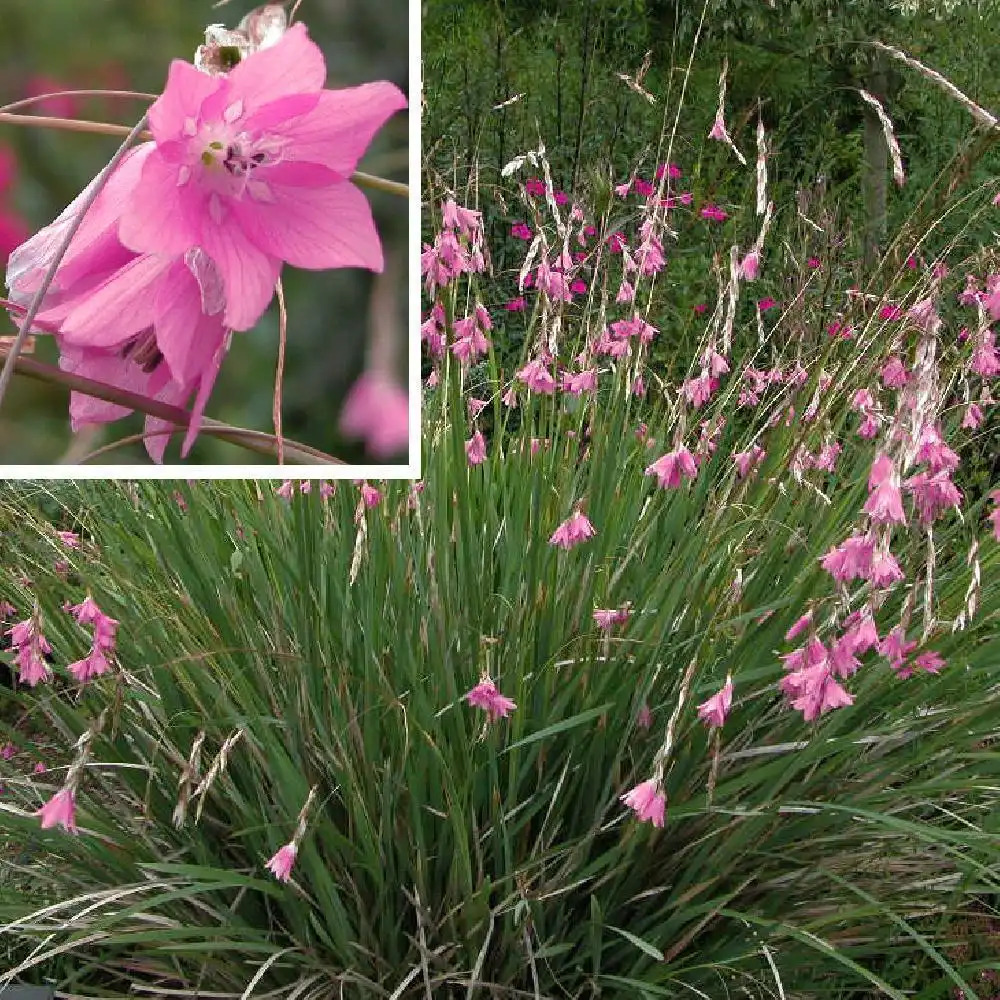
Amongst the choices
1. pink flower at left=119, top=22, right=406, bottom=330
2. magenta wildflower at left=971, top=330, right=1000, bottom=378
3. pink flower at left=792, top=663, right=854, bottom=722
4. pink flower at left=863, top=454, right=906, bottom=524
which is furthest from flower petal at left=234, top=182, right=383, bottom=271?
magenta wildflower at left=971, top=330, right=1000, bottom=378

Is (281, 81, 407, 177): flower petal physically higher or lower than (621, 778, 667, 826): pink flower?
higher

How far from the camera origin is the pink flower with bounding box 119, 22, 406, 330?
1.04m

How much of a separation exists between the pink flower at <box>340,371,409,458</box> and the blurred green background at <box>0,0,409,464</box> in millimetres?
14

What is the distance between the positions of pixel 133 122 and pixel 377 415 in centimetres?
36

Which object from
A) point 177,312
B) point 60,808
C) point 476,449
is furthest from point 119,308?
point 476,449

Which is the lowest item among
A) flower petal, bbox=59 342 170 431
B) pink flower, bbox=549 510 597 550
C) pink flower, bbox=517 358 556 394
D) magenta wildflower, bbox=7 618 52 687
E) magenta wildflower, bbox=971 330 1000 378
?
magenta wildflower, bbox=7 618 52 687

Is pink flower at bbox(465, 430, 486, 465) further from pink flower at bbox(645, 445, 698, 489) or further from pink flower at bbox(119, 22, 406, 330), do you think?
pink flower at bbox(119, 22, 406, 330)

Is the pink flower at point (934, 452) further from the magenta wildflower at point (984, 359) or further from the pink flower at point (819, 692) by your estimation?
the magenta wildflower at point (984, 359)

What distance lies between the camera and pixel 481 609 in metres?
1.92

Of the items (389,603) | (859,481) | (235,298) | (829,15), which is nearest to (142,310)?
(235,298)

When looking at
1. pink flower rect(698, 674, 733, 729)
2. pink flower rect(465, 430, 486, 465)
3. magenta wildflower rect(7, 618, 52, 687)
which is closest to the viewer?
pink flower rect(698, 674, 733, 729)

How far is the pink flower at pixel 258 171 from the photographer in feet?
3.41

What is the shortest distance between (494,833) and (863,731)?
0.54 meters

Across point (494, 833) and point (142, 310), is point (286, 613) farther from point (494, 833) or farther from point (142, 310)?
point (142, 310)
